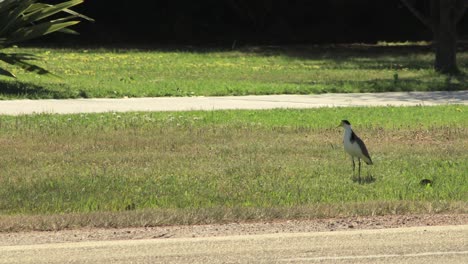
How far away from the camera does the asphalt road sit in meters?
7.11

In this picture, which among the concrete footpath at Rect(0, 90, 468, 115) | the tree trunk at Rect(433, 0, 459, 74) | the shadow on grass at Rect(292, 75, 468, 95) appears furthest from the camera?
the tree trunk at Rect(433, 0, 459, 74)

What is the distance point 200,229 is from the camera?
8.23 meters

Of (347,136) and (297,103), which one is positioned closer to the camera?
Result: (347,136)

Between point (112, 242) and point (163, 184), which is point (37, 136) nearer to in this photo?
point (163, 184)

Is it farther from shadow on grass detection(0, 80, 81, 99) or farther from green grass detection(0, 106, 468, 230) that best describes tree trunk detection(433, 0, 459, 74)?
shadow on grass detection(0, 80, 81, 99)

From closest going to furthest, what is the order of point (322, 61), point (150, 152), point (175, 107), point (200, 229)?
point (200, 229) → point (150, 152) → point (175, 107) → point (322, 61)

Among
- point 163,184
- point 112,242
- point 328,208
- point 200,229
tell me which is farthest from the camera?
point 163,184

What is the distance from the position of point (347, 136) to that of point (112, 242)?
12.3 feet

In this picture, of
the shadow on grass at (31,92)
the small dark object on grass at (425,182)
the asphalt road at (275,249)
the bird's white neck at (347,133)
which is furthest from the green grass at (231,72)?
the asphalt road at (275,249)

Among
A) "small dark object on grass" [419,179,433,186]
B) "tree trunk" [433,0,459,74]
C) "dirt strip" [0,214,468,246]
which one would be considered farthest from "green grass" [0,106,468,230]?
"tree trunk" [433,0,459,74]

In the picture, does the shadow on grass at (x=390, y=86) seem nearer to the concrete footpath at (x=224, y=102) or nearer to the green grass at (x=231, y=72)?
the green grass at (x=231, y=72)

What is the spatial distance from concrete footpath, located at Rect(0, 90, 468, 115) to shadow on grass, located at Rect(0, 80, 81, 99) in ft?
2.03

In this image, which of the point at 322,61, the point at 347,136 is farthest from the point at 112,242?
the point at 322,61

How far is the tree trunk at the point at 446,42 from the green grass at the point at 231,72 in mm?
406
